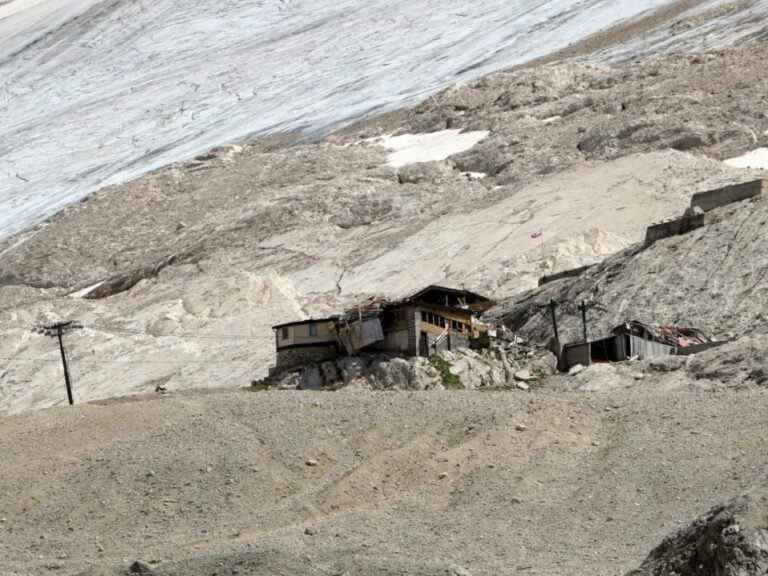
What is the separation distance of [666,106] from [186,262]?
16560mm

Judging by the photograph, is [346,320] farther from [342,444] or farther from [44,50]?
[44,50]

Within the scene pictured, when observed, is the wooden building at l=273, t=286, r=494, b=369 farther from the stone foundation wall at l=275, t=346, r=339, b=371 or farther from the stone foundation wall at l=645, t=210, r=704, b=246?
the stone foundation wall at l=645, t=210, r=704, b=246

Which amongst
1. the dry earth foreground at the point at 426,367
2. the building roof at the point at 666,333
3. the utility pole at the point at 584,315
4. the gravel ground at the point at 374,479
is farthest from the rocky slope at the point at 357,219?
the gravel ground at the point at 374,479

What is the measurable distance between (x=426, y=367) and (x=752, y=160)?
83.3 feet

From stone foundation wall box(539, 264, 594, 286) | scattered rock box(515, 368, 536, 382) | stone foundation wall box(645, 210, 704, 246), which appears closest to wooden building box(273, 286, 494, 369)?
scattered rock box(515, 368, 536, 382)

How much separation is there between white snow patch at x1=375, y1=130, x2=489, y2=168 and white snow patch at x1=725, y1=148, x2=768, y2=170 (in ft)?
44.8

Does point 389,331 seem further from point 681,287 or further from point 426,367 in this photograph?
point 681,287

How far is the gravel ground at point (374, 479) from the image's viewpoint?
19047 mm

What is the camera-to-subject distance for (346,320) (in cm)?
3316

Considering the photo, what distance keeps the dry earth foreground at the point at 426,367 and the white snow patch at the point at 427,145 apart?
0.64ft

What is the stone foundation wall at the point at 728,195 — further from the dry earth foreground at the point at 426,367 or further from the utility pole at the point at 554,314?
the utility pole at the point at 554,314

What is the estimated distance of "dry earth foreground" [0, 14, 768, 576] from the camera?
19.8 meters

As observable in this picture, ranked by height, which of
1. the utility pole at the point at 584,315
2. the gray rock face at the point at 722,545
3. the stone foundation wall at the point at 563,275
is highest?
the gray rock face at the point at 722,545

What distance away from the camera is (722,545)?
1300 centimetres
